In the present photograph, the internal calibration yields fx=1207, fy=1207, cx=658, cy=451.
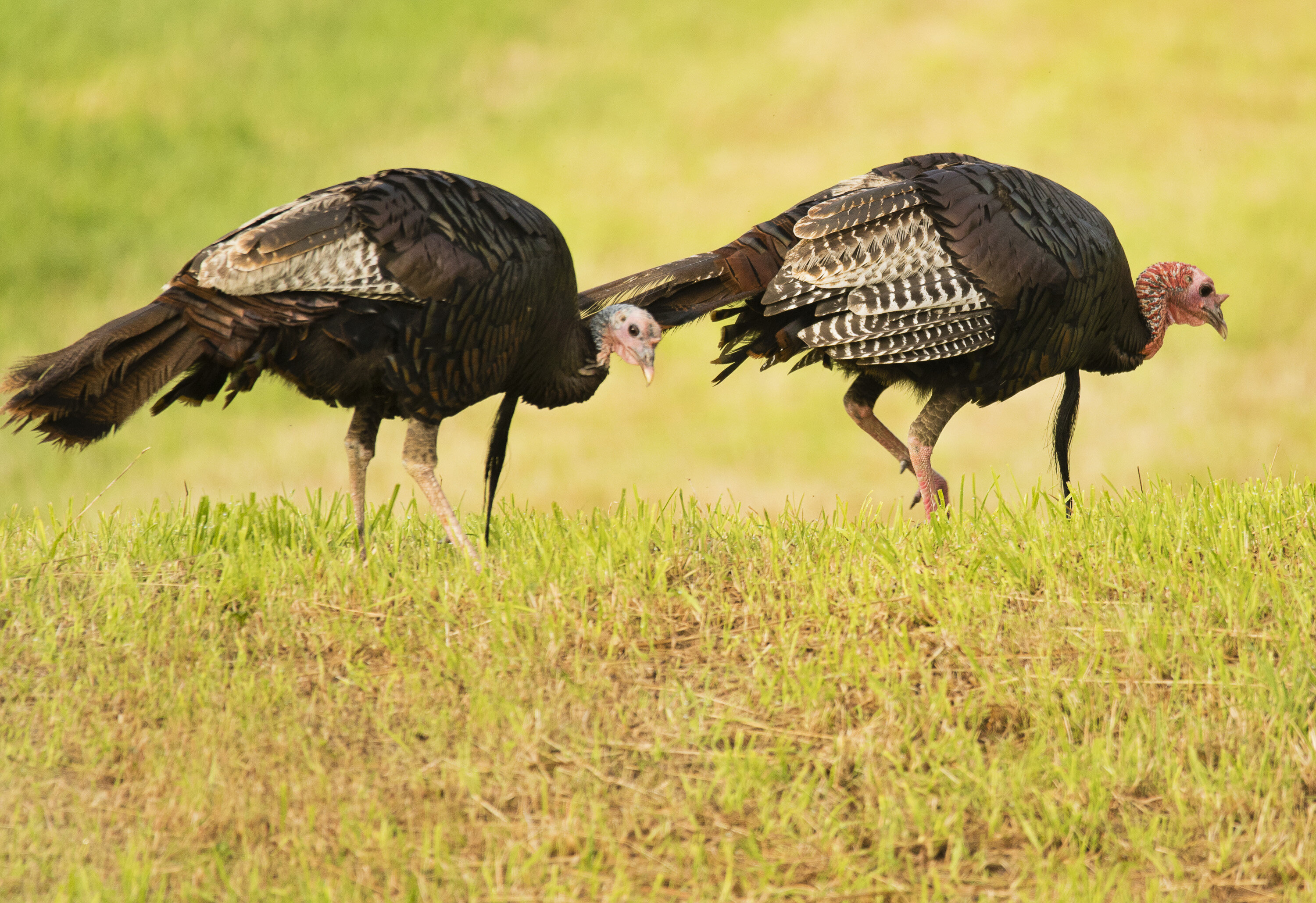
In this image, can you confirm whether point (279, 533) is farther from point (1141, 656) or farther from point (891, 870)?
point (1141, 656)

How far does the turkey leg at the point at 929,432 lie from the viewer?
5602 millimetres

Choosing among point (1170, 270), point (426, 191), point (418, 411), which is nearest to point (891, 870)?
point (418, 411)

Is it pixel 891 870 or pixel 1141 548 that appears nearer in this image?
pixel 891 870

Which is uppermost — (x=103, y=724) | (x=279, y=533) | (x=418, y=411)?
(x=418, y=411)

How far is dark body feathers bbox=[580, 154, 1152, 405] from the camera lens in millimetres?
5312

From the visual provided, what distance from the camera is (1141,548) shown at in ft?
14.4

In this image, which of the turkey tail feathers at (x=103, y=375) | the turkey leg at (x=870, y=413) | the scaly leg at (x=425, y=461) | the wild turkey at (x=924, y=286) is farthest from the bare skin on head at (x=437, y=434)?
the turkey leg at (x=870, y=413)

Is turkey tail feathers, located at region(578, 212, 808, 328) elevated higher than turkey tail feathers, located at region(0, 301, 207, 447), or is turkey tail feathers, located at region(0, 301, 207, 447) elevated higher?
turkey tail feathers, located at region(578, 212, 808, 328)

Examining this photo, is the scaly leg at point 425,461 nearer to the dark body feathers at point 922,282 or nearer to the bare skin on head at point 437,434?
the bare skin on head at point 437,434

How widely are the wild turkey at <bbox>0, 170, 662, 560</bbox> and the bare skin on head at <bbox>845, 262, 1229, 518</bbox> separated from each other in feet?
5.73

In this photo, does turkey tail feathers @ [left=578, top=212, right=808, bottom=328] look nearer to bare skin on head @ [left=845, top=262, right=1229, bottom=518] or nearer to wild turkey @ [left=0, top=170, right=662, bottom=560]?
wild turkey @ [left=0, top=170, right=662, bottom=560]

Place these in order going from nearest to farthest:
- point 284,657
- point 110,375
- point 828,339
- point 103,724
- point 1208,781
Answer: point 1208,781, point 103,724, point 284,657, point 110,375, point 828,339

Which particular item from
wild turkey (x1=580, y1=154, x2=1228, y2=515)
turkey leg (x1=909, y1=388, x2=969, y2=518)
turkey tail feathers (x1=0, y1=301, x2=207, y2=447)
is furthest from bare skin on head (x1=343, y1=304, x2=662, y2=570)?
turkey leg (x1=909, y1=388, x2=969, y2=518)

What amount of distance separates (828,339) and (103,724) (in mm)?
3258
